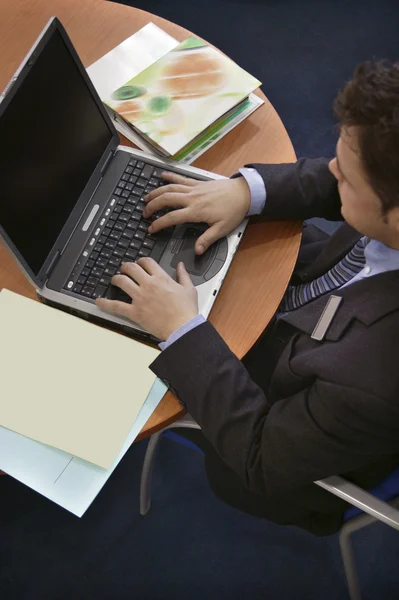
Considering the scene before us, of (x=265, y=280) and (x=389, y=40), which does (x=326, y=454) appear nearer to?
(x=265, y=280)

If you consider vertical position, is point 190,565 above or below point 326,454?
below

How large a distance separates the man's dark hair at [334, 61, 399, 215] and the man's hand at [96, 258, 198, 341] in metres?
0.33

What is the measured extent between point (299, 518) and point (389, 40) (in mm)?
2053

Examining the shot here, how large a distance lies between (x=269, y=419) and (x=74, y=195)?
0.50 meters

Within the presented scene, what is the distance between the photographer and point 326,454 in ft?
2.54

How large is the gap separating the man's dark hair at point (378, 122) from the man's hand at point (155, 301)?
33 centimetres

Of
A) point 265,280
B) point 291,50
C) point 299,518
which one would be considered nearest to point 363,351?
point 265,280

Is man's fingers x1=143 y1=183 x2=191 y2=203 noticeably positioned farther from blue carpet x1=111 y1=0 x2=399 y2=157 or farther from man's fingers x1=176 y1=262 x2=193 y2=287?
blue carpet x1=111 y1=0 x2=399 y2=157

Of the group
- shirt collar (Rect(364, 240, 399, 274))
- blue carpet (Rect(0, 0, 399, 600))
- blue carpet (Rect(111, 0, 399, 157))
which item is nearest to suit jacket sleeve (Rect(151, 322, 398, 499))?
shirt collar (Rect(364, 240, 399, 274))

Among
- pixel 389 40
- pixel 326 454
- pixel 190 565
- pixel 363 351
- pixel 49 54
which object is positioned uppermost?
pixel 389 40

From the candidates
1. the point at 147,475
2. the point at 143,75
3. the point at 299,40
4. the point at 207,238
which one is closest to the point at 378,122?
the point at 207,238

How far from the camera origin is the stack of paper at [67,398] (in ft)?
2.68

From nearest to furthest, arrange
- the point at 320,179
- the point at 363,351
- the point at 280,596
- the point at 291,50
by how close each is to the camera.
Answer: the point at 363,351
the point at 320,179
the point at 280,596
the point at 291,50

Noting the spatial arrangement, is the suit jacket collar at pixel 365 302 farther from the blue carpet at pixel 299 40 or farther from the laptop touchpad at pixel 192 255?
the blue carpet at pixel 299 40
